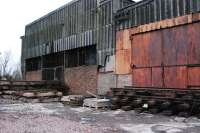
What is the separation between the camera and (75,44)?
2061 cm

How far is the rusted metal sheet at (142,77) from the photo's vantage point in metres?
14.6

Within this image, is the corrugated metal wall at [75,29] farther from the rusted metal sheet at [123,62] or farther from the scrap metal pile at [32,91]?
the scrap metal pile at [32,91]

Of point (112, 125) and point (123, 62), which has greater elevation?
point (123, 62)

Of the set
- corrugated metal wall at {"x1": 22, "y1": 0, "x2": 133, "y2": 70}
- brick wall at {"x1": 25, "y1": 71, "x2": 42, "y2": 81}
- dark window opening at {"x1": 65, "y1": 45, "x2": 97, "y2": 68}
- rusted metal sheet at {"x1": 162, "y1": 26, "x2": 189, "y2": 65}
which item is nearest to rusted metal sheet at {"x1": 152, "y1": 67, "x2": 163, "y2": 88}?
rusted metal sheet at {"x1": 162, "y1": 26, "x2": 189, "y2": 65}

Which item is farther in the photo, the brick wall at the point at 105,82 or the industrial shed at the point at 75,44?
the industrial shed at the point at 75,44

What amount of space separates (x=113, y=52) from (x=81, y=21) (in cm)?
449

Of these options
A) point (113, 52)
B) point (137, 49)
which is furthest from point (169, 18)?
point (113, 52)

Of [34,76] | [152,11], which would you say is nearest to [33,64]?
[34,76]

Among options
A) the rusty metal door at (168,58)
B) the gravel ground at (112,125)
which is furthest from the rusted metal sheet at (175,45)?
the gravel ground at (112,125)

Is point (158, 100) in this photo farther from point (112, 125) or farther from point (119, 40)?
point (119, 40)

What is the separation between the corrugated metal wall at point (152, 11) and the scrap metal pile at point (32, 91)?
6603mm

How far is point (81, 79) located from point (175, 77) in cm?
804

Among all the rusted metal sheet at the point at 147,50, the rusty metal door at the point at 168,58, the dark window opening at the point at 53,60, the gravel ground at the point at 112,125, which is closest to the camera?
the gravel ground at the point at 112,125

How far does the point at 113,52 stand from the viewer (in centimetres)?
1694
